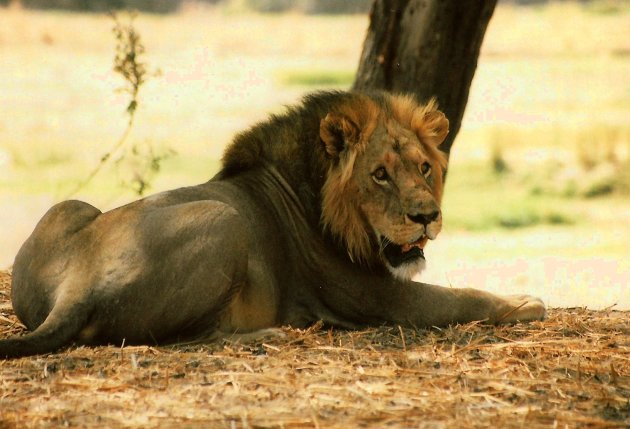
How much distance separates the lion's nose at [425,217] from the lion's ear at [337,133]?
25.2 inches

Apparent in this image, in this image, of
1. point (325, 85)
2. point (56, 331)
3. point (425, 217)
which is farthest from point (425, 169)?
point (325, 85)

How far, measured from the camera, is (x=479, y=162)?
19.7 m

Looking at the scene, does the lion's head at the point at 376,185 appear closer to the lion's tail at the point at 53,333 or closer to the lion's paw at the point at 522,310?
the lion's paw at the point at 522,310

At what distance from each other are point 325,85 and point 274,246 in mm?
10232

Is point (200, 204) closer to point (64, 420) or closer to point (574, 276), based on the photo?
point (64, 420)

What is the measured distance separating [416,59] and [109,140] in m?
10.8

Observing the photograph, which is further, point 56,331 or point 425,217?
point 425,217

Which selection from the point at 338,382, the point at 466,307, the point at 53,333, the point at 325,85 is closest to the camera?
the point at 338,382

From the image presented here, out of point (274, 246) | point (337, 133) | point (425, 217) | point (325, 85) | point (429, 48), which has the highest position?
point (429, 48)

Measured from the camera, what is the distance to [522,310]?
6633mm

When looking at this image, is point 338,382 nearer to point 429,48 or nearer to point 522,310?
point 522,310

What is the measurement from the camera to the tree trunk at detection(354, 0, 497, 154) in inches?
316

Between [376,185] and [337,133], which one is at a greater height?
[337,133]

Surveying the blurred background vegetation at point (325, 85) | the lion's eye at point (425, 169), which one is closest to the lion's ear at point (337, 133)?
the lion's eye at point (425, 169)
